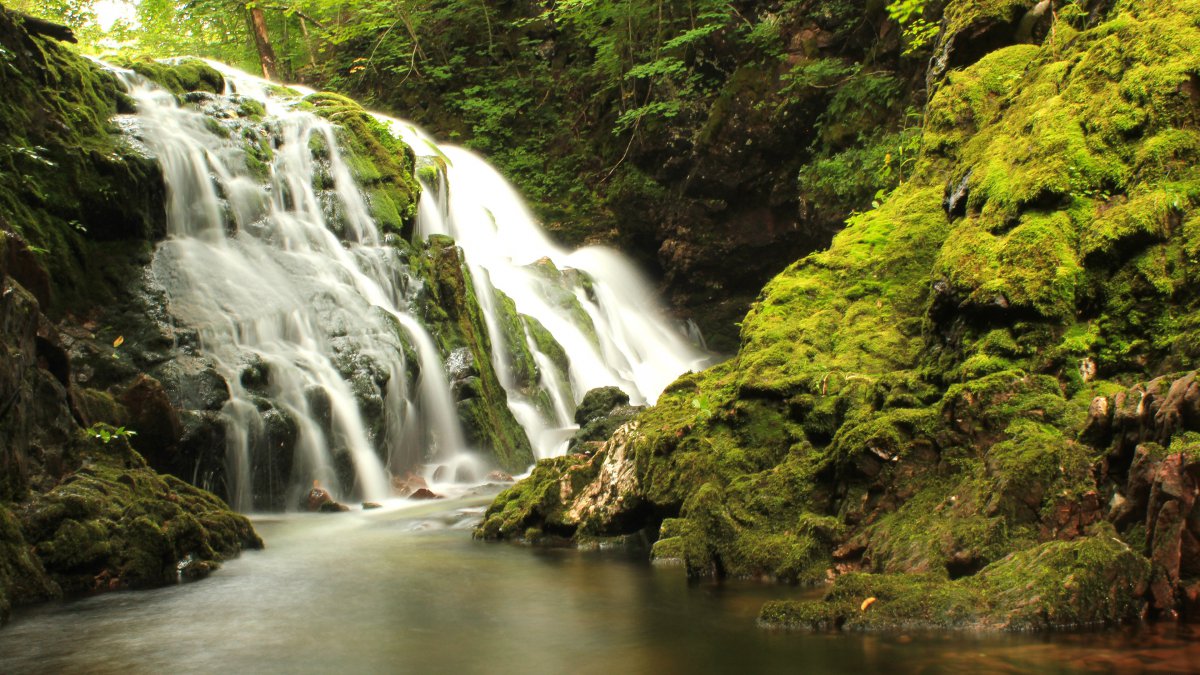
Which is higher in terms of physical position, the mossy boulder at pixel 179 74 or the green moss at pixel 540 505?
the mossy boulder at pixel 179 74

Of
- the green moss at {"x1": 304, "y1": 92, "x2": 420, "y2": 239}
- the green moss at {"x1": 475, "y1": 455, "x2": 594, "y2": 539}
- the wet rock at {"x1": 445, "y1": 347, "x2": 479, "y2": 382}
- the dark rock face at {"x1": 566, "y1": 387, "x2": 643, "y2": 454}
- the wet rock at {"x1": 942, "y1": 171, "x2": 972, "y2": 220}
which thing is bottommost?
the green moss at {"x1": 475, "y1": 455, "x2": 594, "y2": 539}

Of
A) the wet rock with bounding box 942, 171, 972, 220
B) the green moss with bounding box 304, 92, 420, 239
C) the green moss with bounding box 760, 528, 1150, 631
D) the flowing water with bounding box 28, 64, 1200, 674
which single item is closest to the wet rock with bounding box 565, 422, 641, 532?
the flowing water with bounding box 28, 64, 1200, 674

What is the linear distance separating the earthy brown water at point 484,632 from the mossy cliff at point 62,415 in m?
0.32

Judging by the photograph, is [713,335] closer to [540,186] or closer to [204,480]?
[540,186]

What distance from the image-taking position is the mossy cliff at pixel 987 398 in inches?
146

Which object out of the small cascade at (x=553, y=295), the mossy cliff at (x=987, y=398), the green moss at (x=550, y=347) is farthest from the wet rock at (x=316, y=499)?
the green moss at (x=550, y=347)

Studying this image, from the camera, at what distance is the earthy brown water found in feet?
11.3

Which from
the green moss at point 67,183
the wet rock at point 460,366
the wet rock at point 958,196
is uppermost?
the green moss at point 67,183

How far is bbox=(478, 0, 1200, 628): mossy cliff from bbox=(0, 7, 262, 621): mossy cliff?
252 cm

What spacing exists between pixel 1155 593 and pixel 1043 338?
1696 mm

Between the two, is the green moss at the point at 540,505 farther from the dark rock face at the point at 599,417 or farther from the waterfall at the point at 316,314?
the waterfall at the point at 316,314

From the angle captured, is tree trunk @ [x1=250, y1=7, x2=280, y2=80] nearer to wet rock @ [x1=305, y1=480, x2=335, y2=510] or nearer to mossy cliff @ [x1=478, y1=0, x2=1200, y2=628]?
wet rock @ [x1=305, y1=480, x2=335, y2=510]

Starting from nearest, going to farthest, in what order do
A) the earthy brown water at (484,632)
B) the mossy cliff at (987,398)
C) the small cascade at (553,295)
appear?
the earthy brown water at (484,632)
the mossy cliff at (987,398)
the small cascade at (553,295)

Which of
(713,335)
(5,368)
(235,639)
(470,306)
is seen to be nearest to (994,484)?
(235,639)
